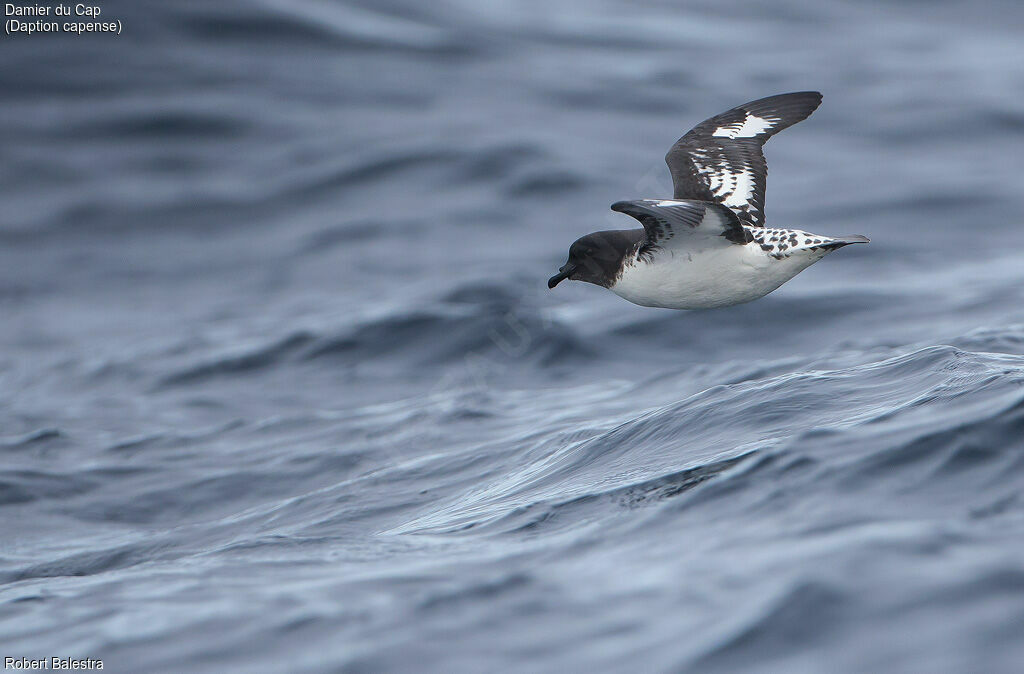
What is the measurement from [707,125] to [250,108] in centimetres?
1121

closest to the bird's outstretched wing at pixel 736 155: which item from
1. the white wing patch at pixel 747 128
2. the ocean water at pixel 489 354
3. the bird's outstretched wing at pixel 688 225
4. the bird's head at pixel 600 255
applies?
the white wing patch at pixel 747 128

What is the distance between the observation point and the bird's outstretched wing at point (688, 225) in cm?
649

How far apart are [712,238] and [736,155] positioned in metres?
1.34

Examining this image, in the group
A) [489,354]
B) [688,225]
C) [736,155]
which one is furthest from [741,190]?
[489,354]

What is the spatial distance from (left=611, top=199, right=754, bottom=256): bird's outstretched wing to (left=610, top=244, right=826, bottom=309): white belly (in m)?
0.07

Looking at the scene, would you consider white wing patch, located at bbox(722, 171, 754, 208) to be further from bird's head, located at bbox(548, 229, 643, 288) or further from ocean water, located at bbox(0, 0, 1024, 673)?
ocean water, located at bbox(0, 0, 1024, 673)

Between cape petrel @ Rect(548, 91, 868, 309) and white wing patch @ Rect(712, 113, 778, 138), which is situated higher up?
white wing patch @ Rect(712, 113, 778, 138)

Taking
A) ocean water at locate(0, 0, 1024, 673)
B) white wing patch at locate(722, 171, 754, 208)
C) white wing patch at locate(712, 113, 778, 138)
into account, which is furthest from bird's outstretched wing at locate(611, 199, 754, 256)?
white wing patch at locate(712, 113, 778, 138)

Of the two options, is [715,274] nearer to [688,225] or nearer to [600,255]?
[688,225]

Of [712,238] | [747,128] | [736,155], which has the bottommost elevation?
[712,238]

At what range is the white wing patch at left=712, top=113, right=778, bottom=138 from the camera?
8.61 meters

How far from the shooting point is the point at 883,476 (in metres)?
5.82

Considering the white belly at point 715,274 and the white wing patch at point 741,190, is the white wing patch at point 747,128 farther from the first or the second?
the white belly at point 715,274

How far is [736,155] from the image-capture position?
847 cm
